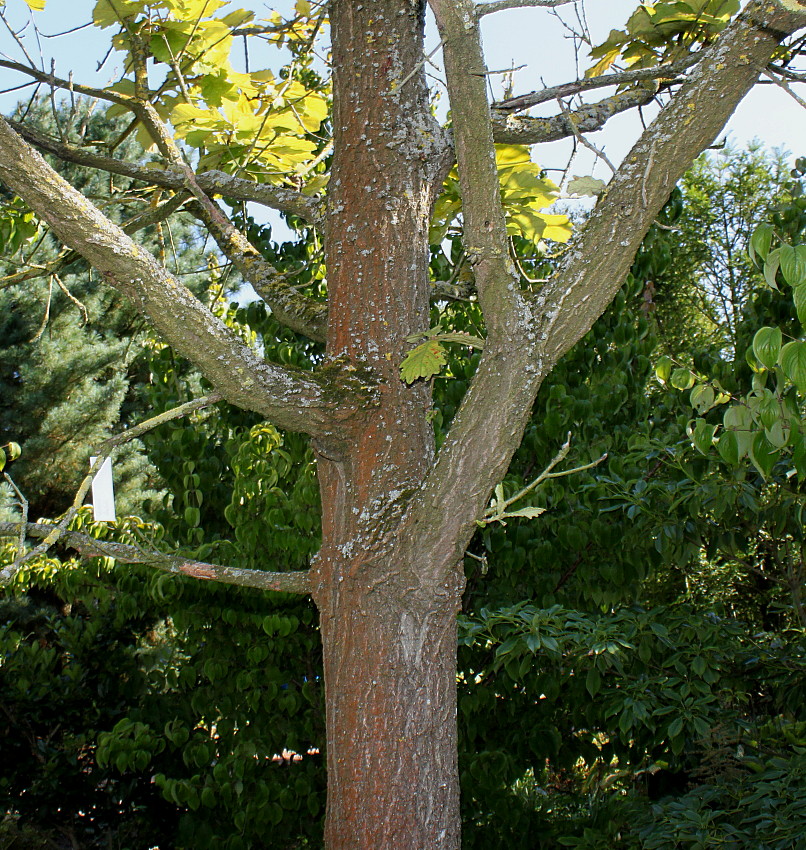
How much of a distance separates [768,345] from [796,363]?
0.52 feet

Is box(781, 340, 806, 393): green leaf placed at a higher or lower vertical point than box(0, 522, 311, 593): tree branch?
higher

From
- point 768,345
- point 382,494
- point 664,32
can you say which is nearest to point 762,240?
point 768,345

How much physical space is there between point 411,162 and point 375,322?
0.33 m

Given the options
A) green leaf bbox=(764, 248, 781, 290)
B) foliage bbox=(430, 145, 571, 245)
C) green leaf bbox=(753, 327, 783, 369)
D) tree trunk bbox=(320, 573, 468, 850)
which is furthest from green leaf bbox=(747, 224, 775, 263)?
tree trunk bbox=(320, 573, 468, 850)

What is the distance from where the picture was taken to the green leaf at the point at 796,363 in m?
1.11

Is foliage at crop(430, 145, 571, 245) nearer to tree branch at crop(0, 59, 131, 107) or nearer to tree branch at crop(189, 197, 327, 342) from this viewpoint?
tree branch at crop(189, 197, 327, 342)

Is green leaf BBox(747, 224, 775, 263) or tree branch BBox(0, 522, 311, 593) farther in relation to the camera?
tree branch BBox(0, 522, 311, 593)

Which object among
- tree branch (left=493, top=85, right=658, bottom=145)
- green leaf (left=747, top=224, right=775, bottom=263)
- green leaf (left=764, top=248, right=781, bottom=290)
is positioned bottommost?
green leaf (left=764, top=248, right=781, bottom=290)

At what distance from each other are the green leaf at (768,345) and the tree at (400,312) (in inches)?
9.4

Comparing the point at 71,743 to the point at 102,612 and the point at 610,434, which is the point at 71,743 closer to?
the point at 102,612

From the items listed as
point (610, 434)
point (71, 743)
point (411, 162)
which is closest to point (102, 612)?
point (71, 743)

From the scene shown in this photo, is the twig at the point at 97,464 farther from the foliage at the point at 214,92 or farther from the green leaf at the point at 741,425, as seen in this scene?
the green leaf at the point at 741,425

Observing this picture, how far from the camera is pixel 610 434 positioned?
3131 millimetres

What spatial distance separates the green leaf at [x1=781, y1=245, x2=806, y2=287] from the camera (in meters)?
1.12
